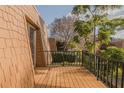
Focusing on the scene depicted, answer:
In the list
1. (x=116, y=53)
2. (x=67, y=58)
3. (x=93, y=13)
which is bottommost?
(x=67, y=58)

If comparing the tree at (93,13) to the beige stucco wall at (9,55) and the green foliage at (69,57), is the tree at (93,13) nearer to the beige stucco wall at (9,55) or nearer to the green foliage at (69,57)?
the green foliage at (69,57)

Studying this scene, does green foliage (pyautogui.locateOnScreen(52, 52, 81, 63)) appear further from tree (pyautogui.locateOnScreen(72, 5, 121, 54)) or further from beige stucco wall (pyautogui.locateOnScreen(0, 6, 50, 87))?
beige stucco wall (pyautogui.locateOnScreen(0, 6, 50, 87))

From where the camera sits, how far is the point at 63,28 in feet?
79.3

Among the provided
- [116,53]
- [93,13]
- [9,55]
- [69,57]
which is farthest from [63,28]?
[9,55]

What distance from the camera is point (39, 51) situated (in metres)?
9.98

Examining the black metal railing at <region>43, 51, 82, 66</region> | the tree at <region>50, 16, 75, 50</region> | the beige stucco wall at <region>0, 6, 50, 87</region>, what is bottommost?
the black metal railing at <region>43, 51, 82, 66</region>

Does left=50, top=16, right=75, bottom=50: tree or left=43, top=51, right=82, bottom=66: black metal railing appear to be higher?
left=50, top=16, right=75, bottom=50: tree

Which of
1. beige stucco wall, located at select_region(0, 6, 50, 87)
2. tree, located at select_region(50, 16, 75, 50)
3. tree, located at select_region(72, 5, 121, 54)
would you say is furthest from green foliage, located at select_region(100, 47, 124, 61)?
tree, located at select_region(50, 16, 75, 50)

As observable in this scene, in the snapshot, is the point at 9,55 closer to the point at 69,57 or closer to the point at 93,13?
the point at 69,57

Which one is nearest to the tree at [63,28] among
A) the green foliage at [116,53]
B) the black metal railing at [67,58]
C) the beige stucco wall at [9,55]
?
the black metal railing at [67,58]

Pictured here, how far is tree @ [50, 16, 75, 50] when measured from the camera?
928 inches

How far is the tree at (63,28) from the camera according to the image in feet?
77.3

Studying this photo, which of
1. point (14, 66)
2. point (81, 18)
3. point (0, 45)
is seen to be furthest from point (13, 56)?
point (81, 18)

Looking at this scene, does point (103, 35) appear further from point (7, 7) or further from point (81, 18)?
point (7, 7)
